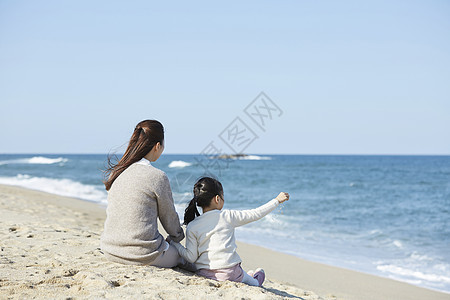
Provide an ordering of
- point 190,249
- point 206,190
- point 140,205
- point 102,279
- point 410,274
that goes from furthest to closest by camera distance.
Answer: point 410,274 → point 190,249 → point 206,190 → point 140,205 → point 102,279

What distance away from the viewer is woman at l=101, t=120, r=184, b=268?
329 cm

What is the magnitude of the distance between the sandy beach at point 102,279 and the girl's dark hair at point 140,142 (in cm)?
81

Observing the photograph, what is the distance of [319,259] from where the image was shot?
7727 mm

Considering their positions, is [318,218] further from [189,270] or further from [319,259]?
[189,270]

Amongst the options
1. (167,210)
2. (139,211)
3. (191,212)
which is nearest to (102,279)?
(139,211)

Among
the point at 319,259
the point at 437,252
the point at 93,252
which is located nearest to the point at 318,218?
the point at 437,252

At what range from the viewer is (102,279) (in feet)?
10.2

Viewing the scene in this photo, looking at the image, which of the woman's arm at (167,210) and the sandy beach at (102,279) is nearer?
the sandy beach at (102,279)

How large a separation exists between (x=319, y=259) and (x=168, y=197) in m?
5.14

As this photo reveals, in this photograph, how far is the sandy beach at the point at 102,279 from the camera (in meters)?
2.94

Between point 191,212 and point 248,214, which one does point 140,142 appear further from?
point 248,214

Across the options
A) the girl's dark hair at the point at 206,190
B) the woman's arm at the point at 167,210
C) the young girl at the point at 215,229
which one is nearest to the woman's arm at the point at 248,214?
the young girl at the point at 215,229

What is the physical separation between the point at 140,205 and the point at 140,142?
50 cm

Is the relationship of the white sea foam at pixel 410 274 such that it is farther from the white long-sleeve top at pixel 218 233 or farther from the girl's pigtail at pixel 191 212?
the girl's pigtail at pixel 191 212
